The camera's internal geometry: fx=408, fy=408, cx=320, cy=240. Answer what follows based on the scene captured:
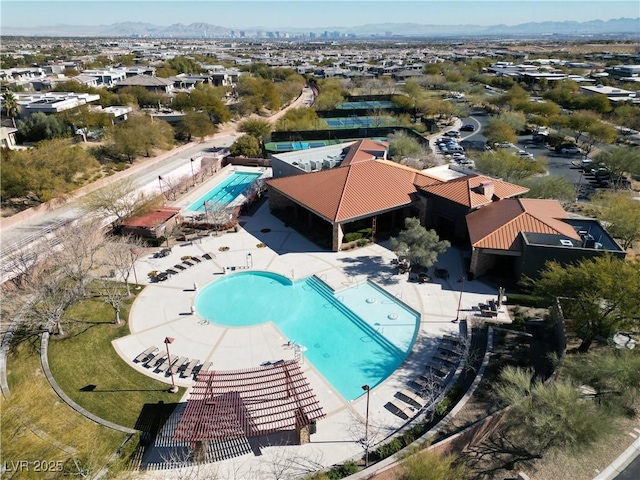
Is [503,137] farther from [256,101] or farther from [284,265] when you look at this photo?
[256,101]

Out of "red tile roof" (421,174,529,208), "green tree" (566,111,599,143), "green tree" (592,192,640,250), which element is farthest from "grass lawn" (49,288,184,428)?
"green tree" (566,111,599,143)

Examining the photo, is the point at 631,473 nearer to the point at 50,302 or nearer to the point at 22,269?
the point at 50,302

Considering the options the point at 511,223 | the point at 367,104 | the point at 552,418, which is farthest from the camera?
the point at 367,104

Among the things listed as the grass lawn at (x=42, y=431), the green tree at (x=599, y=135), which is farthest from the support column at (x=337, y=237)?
the green tree at (x=599, y=135)

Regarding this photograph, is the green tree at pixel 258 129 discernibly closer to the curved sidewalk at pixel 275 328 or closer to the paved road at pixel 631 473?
the curved sidewalk at pixel 275 328

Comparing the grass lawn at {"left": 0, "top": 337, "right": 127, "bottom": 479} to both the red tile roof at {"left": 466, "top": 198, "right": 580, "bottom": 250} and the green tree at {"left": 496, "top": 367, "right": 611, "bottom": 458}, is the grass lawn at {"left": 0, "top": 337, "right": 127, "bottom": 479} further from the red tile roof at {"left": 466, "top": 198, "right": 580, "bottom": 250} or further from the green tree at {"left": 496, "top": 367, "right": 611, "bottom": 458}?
the red tile roof at {"left": 466, "top": 198, "right": 580, "bottom": 250}

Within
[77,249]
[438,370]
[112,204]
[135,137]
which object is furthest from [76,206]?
[438,370]

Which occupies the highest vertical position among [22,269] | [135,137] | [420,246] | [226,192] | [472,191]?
[135,137]
